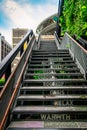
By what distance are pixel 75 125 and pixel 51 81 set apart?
6.79 ft

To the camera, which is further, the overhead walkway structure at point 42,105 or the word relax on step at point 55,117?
the word relax on step at point 55,117

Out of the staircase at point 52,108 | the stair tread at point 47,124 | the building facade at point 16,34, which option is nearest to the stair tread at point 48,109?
the staircase at point 52,108

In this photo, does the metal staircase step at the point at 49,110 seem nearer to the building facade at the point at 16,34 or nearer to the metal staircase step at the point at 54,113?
the metal staircase step at the point at 54,113

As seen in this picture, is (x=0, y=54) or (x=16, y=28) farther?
(x=16, y=28)

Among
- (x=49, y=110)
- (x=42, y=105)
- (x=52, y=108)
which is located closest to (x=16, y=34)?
(x=42, y=105)

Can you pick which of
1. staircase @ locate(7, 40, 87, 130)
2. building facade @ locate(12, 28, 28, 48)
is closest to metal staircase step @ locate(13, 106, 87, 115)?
staircase @ locate(7, 40, 87, 130)

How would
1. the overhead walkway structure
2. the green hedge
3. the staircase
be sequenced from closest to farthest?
the overhead walkway structure
the staircase
the green hedge

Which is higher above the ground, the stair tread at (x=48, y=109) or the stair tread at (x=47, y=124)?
the stair tread at (x=48, y=109)

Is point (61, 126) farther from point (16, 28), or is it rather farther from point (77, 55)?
point (16, 28)

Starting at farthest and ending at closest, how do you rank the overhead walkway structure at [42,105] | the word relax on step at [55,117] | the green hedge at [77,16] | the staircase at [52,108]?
1. the green hedge at [77,16]
2. the word relax on step at [55,117]
3. the staircase at [52,108]
4. the overhead walkway structure at [42,105]

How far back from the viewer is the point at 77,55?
798 centimetres

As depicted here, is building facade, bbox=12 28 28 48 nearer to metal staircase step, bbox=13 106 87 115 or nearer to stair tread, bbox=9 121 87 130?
metal staircase step, bbox=13 106 87 115

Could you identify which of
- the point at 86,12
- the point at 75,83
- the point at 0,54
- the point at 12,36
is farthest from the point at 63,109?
the point at 12,36

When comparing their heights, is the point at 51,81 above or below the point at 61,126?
above
